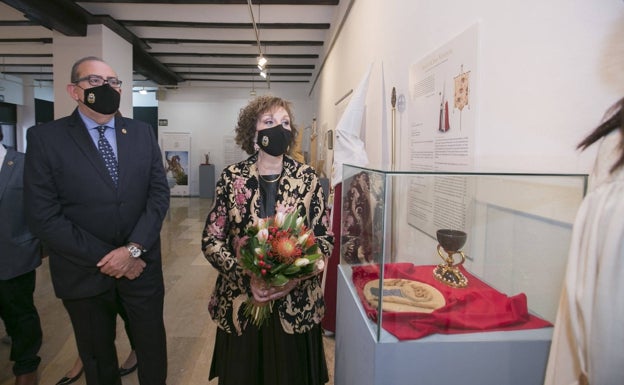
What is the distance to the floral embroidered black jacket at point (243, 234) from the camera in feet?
5.26

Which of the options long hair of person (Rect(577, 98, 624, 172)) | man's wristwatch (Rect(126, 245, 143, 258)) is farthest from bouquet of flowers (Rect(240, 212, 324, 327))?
long hair of person (Rect(577, 98, 624, 172))

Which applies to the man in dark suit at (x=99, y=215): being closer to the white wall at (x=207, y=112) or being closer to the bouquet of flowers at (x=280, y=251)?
the bouquet of flowers at (x=280, y=251)

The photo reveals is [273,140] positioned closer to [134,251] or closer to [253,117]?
[253,117]

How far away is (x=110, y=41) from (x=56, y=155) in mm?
5588

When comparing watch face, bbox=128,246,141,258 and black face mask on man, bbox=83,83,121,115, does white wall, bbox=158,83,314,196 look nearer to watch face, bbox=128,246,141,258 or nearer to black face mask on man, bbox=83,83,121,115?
black face mask on man, bbox=83,83,121,115

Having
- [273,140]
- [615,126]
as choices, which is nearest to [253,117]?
[273,140]

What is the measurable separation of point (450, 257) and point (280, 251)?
0.59 m

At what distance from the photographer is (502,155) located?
1435 millimetres

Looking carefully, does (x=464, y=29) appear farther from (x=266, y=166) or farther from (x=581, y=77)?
(x=266, y=166)

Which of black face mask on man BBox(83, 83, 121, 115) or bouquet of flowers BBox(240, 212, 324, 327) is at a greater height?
black face mask on man BBox(83, 83, 121, 115)

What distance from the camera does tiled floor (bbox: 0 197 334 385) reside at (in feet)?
7.90

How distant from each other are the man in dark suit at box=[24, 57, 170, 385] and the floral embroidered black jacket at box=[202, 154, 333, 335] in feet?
1.57

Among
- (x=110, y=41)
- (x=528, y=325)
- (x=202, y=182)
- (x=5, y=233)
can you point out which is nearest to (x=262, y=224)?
(x=528, y=325)

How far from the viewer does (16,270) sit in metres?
2.08
